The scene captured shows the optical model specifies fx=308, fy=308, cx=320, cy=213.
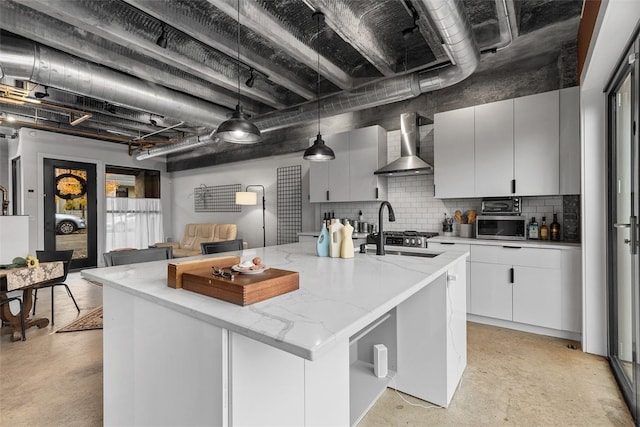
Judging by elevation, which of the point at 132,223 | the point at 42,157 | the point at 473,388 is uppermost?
the point at 42,157

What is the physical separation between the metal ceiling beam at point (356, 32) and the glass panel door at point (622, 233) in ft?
7.22

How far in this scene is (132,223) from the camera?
25.8 feet

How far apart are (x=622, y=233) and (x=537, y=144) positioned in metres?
1.24

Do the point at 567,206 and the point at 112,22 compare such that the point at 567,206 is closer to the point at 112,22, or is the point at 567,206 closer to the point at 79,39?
the point at 112,22

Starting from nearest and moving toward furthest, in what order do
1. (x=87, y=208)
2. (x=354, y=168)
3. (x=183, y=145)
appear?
(x=354, y=168) < (x=183, y=145) < (x=87, y=208)

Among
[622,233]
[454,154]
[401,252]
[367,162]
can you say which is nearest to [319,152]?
[401,252]

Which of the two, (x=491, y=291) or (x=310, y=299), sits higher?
(x=310, y=299)

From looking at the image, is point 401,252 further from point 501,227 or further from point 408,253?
point 501,227

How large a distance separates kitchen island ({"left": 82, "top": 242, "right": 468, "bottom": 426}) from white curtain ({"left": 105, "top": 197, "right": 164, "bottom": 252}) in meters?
6.82

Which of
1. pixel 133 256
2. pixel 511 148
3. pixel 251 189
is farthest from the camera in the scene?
pixel 251 189

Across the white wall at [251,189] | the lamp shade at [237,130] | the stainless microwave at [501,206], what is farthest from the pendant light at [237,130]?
the white wall at [251,189]

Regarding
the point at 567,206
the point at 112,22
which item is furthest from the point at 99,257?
the point at 567,206

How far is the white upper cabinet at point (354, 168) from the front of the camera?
4508 mm

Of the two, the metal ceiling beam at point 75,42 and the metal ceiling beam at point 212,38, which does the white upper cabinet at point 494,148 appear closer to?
the metal ceiling beam at point 212,38
